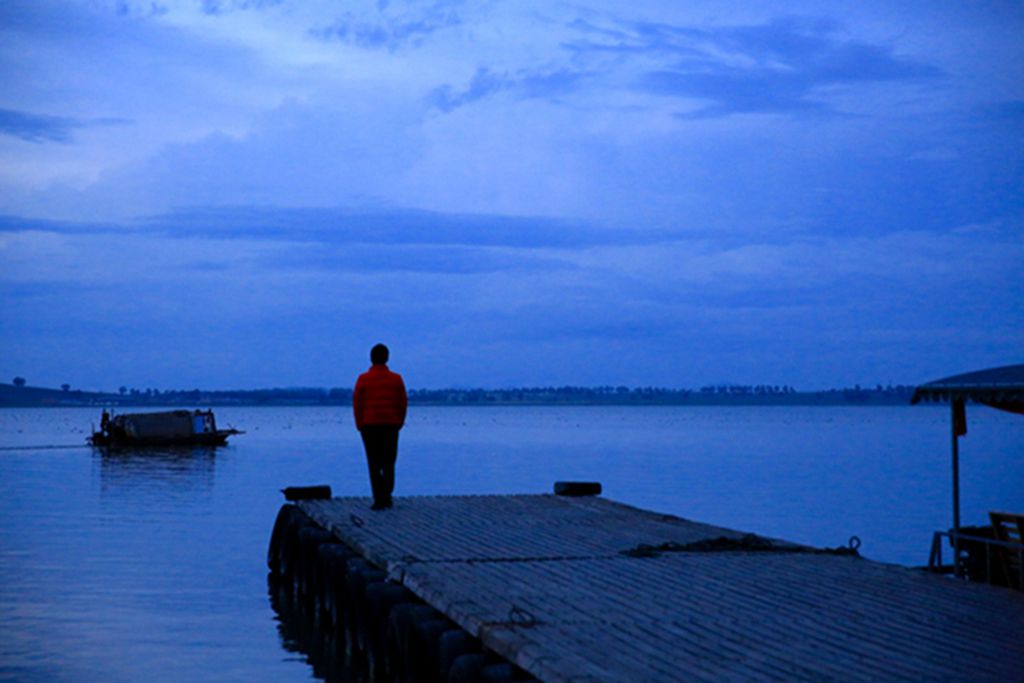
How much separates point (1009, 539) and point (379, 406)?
7218 mm

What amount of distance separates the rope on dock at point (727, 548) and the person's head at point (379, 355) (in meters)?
4.25

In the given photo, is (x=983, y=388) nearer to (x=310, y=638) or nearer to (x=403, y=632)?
(x=403, y=632)

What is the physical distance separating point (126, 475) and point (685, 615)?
43858 millimetres

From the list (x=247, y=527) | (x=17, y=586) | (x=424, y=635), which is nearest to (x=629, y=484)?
(x=247, y=527)

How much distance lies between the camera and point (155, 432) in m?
66.9

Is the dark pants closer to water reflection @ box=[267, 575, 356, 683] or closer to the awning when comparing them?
water reflection @ box=[267, 575, 356, 683]

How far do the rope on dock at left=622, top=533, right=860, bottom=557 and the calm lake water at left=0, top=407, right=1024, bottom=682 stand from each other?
452cm

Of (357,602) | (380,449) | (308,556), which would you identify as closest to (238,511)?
(308,556)

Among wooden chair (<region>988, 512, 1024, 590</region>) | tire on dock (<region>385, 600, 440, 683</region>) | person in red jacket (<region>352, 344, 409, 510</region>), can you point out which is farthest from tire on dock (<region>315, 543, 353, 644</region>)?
wooden chair (<region>988, 512, 1024, 590</region>)

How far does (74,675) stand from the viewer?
13.5m

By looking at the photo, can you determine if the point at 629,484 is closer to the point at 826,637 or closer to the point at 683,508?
the point at 683,508

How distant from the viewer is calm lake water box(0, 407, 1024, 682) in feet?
50.6

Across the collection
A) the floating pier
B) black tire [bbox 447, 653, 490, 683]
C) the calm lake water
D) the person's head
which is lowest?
the calm lake water

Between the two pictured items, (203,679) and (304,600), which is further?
(304,600)
